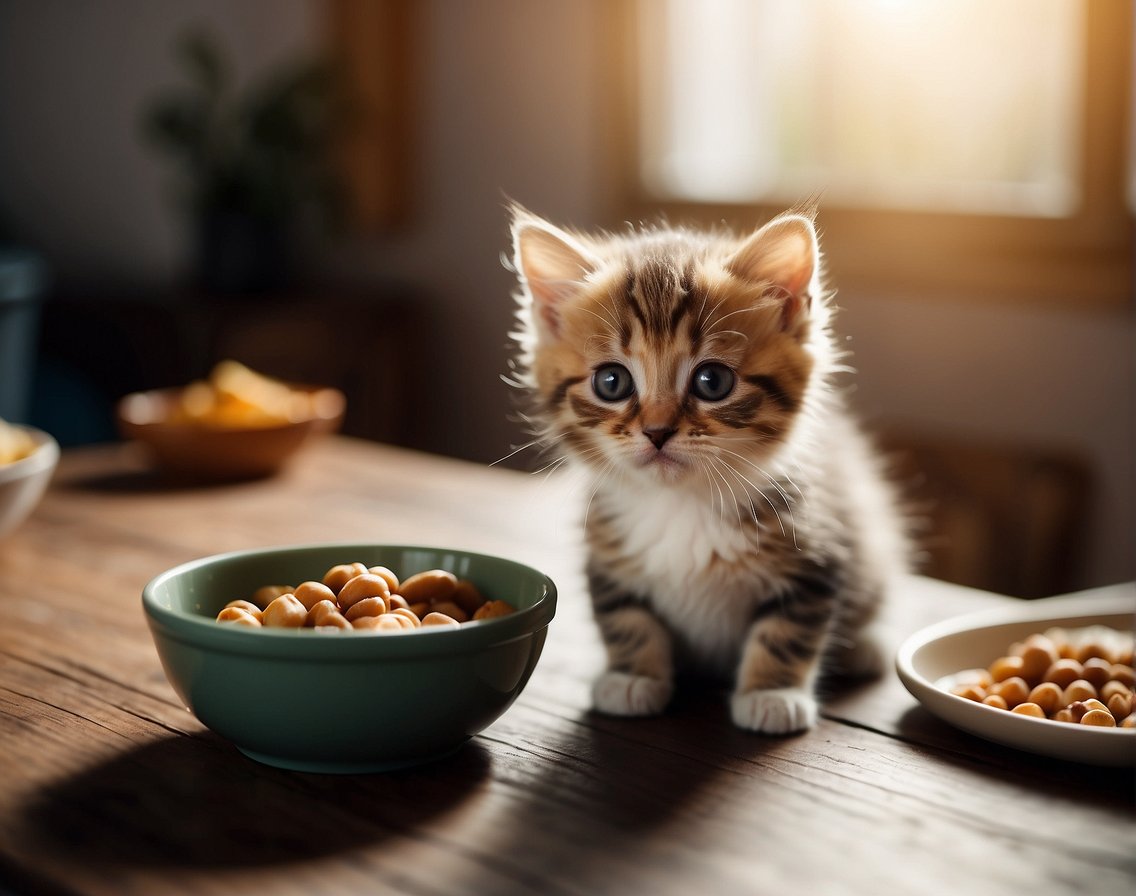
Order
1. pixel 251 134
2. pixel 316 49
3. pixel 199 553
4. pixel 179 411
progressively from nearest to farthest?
pixel 199 553 → pixel 179 411 → pixel 251 134 → pixel 316 49

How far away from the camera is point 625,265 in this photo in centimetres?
110

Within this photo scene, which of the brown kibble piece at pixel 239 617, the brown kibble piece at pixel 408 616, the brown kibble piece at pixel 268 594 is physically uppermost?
the brown kibble piece at pixel 239 617

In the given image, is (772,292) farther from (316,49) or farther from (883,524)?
(316,49)

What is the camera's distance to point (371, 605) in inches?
36.2

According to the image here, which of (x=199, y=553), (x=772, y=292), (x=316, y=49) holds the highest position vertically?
(x=316, y=49)

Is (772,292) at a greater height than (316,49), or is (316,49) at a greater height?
(316,49)

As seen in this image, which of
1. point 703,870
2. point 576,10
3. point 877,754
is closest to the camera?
point 703,870

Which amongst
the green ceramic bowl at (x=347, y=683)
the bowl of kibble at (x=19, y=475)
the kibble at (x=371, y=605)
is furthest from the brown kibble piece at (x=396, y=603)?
the bowl of kibble at (x=19, y=475)

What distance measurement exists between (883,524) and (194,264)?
9.55ft

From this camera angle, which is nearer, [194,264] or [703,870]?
[703,870]

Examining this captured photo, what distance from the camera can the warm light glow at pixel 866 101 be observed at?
2.66m

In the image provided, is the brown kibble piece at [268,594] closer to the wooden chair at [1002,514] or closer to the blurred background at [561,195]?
the blurred background at [561,195]

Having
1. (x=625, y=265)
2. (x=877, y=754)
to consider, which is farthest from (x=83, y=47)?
(x=877, y=754)

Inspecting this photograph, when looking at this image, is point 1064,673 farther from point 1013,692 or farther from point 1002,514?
point 1002,514
